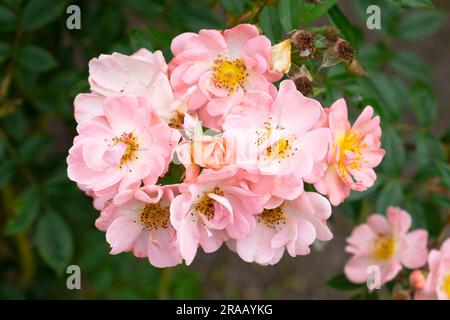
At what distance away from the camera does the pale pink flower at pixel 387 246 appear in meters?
1.33

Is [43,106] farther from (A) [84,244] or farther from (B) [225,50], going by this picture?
(B) [225,50]

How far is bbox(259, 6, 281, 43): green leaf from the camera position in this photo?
1.15 meters

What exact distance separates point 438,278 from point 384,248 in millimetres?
161

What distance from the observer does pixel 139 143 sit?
1023 millimetres

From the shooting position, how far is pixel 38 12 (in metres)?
1.49

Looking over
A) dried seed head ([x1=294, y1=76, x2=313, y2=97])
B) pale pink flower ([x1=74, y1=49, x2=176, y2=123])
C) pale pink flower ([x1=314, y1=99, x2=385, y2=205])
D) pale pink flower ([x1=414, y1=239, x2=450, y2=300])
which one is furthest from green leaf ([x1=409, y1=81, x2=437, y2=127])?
pale pink flower ([x1=74, y1=49, x2=176, y2=123])

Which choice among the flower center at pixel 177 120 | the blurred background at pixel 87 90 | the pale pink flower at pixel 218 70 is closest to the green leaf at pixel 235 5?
the blurred background at pixel 87 90

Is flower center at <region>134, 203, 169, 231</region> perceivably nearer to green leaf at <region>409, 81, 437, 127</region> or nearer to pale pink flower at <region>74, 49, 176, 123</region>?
pale pink flower at <region>74, 49, 176, 123</region>

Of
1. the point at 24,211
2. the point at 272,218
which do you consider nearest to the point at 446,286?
the point at 272,218

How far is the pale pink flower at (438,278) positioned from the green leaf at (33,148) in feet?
2.85

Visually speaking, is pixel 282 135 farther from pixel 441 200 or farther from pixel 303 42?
pixel 441 200

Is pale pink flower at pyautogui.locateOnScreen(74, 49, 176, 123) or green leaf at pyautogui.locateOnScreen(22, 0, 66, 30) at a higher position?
green leaf at pyautogui.locateOnScreen(22, 0, 66, 30)

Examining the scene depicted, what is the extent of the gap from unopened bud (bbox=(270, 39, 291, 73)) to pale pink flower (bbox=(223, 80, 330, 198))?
25 mm

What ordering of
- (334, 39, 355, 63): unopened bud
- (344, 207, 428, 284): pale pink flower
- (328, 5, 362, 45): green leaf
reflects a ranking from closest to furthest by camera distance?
(334, 39, 355, 63): unopened bud
(328, 5, 362, 45): green leaf
(344, 207, 428, 284): pale pink flower
